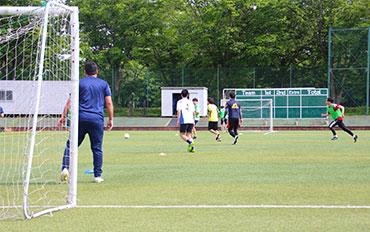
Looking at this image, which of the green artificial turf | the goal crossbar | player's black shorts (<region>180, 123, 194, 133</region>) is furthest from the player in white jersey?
the goal crossbar

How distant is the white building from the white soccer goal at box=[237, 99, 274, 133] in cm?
427

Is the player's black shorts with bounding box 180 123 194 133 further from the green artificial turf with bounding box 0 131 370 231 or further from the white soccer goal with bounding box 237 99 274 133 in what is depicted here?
the white soccer goal with bounding box 237 99 274 133

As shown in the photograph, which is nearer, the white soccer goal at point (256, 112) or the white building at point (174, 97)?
the white soccer goal at point (256, 112)

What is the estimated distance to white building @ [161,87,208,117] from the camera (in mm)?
48219

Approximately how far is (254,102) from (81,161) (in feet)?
100

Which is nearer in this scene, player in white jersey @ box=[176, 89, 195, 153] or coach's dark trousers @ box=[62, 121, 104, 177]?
coach's dark trousers @ box=[62, 121, 104, 177]

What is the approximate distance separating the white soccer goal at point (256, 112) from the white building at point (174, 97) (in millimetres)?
4266

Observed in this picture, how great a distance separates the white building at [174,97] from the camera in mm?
48219

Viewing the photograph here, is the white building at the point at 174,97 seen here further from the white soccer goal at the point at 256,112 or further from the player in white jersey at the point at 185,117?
the player in white jersey at the point at 185,117

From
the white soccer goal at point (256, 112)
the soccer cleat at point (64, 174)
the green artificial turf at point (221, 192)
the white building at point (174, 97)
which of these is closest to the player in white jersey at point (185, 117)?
the green artificial turf at point (221, 192)

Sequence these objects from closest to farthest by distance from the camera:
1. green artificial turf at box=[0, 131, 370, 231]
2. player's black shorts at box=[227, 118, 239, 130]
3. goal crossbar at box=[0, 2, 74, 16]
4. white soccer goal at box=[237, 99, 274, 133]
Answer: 1. green artificial turf at box=[0, 131, 370, 231]
2. goal crossbar at box=[0, 2, 74, 16]
3. player's black shorts at box=[227, 118, 239, 130]
4. white soccer goal at box=[237, 99, 274, 133]

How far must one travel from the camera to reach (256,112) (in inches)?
1714

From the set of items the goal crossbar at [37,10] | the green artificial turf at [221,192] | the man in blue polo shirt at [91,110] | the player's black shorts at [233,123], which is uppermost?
the goal crossbar at [37,10]

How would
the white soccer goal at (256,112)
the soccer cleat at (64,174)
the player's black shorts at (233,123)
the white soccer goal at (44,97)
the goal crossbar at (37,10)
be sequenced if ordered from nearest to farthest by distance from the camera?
1. the white soccer goal at (44,97)
2. the goal crossbar at (37,10)
3. the soccer cleat at (64,174)
4. the player's black shorts at (233,123)
5. the white soccer goal at (256,112)
